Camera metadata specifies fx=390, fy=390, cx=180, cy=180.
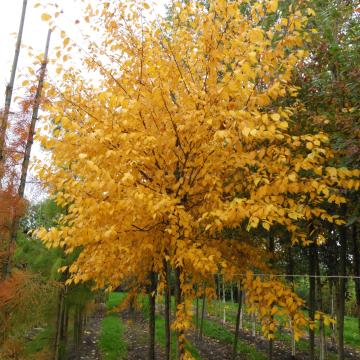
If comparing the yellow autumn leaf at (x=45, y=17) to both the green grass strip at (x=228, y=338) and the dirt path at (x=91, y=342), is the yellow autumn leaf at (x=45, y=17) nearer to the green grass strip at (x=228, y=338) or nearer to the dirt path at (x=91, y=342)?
the green grass strip at (x=228, y=338)

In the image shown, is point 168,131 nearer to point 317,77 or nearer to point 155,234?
point 155,234

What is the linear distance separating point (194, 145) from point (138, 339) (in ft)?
38.1

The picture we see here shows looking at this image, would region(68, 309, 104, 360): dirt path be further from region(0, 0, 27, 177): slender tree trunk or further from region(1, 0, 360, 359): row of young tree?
region(1, 0, 360, 359): row of young tree

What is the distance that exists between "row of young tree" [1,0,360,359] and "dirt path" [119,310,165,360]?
7570mm

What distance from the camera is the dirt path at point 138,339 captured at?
10.8 metres

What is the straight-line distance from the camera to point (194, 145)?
11.8ft

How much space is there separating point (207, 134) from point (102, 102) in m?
1.02

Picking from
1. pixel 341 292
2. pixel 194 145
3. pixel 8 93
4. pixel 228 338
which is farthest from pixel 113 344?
pixel 194 145

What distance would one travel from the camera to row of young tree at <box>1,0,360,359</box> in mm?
3131

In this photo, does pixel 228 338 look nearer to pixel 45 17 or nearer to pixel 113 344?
pixel 113 344

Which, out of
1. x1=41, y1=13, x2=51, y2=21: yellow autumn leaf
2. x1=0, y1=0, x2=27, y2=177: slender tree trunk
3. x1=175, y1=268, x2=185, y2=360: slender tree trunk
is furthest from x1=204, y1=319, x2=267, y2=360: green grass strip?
x1=41, y1=13, x2=51, y2=21: yellow autumn leaf

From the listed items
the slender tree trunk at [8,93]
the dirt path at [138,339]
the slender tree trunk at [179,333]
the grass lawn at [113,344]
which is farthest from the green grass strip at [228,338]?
the slender tree trunk at [8,93]

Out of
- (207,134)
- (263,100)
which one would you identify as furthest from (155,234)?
(263,100)

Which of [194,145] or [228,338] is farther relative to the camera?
[228,338]
